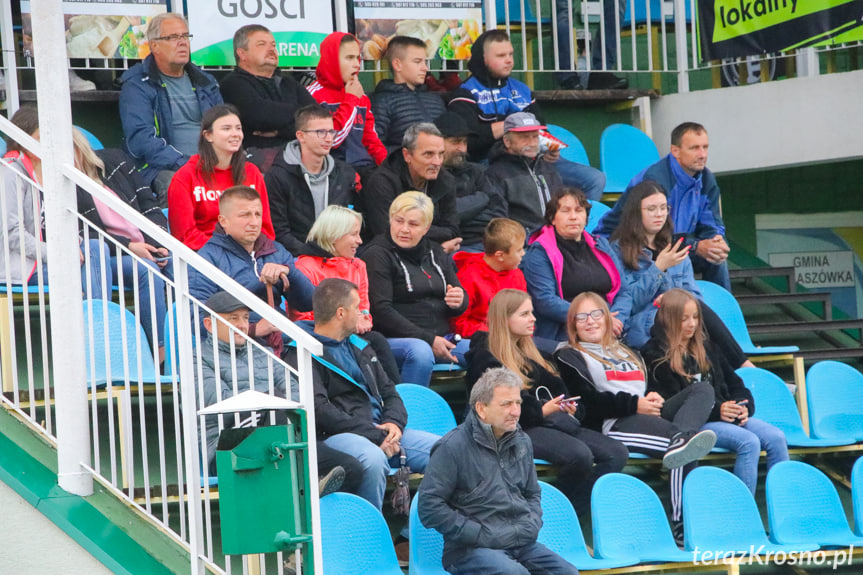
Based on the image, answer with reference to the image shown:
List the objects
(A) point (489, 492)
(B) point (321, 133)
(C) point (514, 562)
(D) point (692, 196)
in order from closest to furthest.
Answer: (C) point (514, 562) → (A) point (489, 492) → (B) point (321, 133) → (D) point (692, 196)

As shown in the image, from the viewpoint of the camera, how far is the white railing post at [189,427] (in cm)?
432

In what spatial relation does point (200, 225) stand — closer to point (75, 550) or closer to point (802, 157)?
point (75, 550)

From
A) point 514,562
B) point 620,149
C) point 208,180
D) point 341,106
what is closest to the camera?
point 514,562

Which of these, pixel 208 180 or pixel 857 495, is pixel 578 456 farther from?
pixel 208 180

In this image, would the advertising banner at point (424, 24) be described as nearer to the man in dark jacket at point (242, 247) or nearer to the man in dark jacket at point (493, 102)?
the man in dark jacket at point (493, 102)

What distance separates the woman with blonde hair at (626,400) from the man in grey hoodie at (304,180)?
1.52 metres

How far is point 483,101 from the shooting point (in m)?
8.40

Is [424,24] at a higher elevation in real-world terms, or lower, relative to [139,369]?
higher

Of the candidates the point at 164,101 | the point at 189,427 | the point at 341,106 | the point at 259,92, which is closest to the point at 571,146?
the point at 341,106

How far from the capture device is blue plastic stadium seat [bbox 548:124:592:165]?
8914mm

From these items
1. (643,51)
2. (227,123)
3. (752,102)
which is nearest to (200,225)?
(227,123)

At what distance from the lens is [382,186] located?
7.18m

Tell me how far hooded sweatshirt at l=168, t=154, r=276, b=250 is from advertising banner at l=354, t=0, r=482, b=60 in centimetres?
242

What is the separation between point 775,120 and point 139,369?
5573 mm
